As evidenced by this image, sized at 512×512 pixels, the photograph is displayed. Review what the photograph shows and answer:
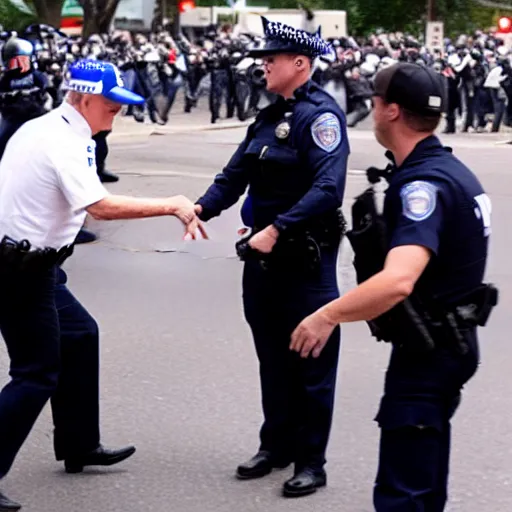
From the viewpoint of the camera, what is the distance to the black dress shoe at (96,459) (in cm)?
501

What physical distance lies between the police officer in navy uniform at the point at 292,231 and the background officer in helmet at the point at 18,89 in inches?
226

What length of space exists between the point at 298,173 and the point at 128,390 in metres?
1.98

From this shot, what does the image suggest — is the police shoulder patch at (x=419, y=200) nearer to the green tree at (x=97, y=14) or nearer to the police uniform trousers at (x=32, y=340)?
the police uniform trousers at (x=32, y=340)

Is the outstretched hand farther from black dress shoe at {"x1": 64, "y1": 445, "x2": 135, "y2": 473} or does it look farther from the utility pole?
the utility pole

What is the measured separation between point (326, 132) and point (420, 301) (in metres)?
1.24

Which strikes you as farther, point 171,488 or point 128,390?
point 128,390

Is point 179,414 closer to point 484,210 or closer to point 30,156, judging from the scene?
point 30,156

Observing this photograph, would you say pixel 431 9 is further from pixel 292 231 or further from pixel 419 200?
pixel 419 200

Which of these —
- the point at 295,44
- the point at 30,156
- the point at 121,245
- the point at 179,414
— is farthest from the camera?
the point at 121,245

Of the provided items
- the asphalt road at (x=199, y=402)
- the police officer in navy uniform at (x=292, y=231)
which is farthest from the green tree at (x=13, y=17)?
the police officer in navy uniform at (x=292, y=231)

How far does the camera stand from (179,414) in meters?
5.78

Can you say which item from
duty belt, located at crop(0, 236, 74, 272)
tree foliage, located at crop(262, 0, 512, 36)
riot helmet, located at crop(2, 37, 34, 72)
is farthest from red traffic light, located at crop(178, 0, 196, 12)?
duty belt, located at crop(0, 236, 74, 272)

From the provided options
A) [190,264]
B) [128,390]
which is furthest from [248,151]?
[190,264]

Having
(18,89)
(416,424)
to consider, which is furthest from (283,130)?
(18,89)
